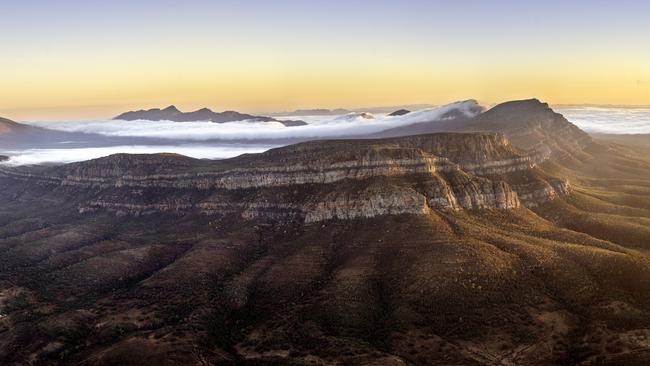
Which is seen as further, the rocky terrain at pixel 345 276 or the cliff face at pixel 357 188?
the cliff face at pixel 357 188

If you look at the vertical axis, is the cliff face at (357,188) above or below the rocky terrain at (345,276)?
above

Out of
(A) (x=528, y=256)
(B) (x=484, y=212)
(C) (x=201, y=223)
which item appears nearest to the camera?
(A) (x=528, y=256)

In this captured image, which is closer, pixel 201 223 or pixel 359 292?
pixel 359 292

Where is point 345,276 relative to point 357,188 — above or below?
below

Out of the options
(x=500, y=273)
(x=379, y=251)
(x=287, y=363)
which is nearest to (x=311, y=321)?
(x=287, y=363)

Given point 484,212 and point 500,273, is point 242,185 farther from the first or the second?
point 500,273

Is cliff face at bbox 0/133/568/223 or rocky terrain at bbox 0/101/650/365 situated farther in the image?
cliff face at bbox 0/133/568/223

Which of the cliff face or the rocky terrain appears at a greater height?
the cliff face

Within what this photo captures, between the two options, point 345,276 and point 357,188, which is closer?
point 345,276
